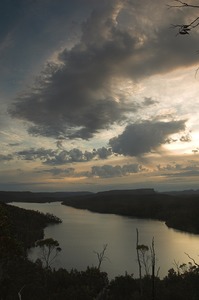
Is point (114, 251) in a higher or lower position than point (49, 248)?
lower

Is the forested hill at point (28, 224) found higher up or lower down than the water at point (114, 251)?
higher up

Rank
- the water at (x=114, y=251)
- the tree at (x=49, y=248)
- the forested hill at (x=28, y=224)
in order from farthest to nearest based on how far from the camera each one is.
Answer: the forested hill at (x=28, y=224) → the water at (x=114, y=251) → the tree at (x=49, y=248)

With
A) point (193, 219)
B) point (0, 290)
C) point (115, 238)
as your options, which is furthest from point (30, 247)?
point (193, 219)

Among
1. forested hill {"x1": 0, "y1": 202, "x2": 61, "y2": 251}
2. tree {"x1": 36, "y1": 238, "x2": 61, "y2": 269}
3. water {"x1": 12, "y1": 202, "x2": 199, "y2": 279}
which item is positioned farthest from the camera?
forested hill {"x1": 0, "y1": 202, "x2": 61, "y2": 251}

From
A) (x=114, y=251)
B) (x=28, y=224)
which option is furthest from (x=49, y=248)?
(x=28, y=224)

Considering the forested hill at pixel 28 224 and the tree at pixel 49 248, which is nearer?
the tree at pixel 49 248

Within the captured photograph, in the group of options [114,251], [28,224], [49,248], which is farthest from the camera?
[28,224]

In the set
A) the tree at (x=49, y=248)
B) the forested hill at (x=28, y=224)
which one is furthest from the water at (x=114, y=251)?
the forested hill at (x=28, y=224)

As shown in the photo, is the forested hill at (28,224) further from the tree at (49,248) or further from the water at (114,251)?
the tree at (49,248)

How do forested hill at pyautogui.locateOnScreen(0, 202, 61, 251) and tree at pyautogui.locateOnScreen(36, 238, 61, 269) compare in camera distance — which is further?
forested hill at pyautogui.locateOnScreen(0, 202, 61, 251)

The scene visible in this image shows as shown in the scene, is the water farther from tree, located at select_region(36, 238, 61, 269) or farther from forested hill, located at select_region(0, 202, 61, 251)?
forested hill, located at select_region(0, 202, 61, 251)

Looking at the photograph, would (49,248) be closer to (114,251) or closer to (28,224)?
(114,251)

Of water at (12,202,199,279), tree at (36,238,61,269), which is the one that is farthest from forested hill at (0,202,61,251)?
tree at (36,238,61,269)
